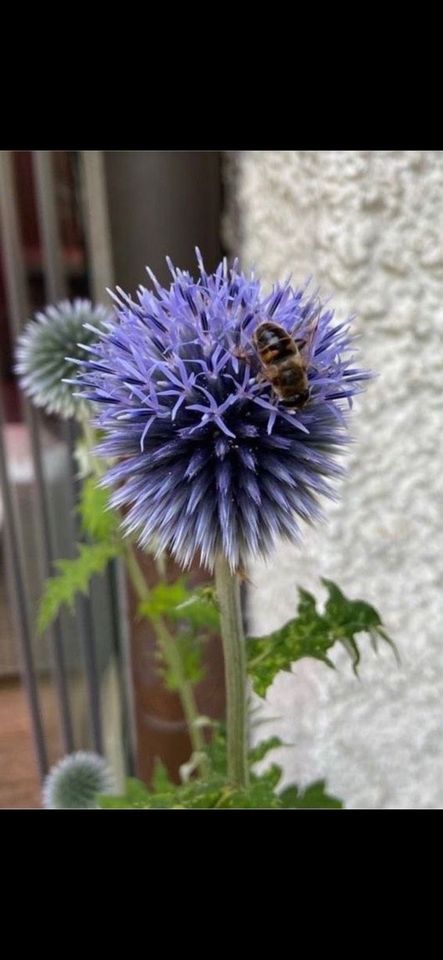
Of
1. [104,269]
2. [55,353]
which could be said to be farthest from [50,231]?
[55,353]

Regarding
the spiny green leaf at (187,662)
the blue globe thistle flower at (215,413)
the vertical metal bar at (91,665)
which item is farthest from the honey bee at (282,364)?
the vertical metal bar at (91,665)

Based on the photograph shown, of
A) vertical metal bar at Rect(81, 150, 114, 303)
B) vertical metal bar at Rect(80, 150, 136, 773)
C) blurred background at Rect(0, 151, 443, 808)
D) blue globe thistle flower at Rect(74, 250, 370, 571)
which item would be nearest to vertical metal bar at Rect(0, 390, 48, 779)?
blurred background at Rect(0, 151, 443, 808)

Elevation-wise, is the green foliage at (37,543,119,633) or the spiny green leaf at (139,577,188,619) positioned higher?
the green foliage at (37,543,119,633)

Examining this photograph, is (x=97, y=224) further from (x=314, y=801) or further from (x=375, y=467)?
(x=314, y=801)

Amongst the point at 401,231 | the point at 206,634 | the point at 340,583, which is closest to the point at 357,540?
the point at 340,583

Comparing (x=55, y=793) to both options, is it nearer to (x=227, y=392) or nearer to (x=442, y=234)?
(x=227, y=392)

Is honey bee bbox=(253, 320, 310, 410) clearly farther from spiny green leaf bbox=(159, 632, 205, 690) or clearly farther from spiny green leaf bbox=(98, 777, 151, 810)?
spiny green leaf bbox=(159, 632, 205, 690)

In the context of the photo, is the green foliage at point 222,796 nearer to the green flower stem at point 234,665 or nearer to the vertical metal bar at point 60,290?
the green flower stem at point 234,665
